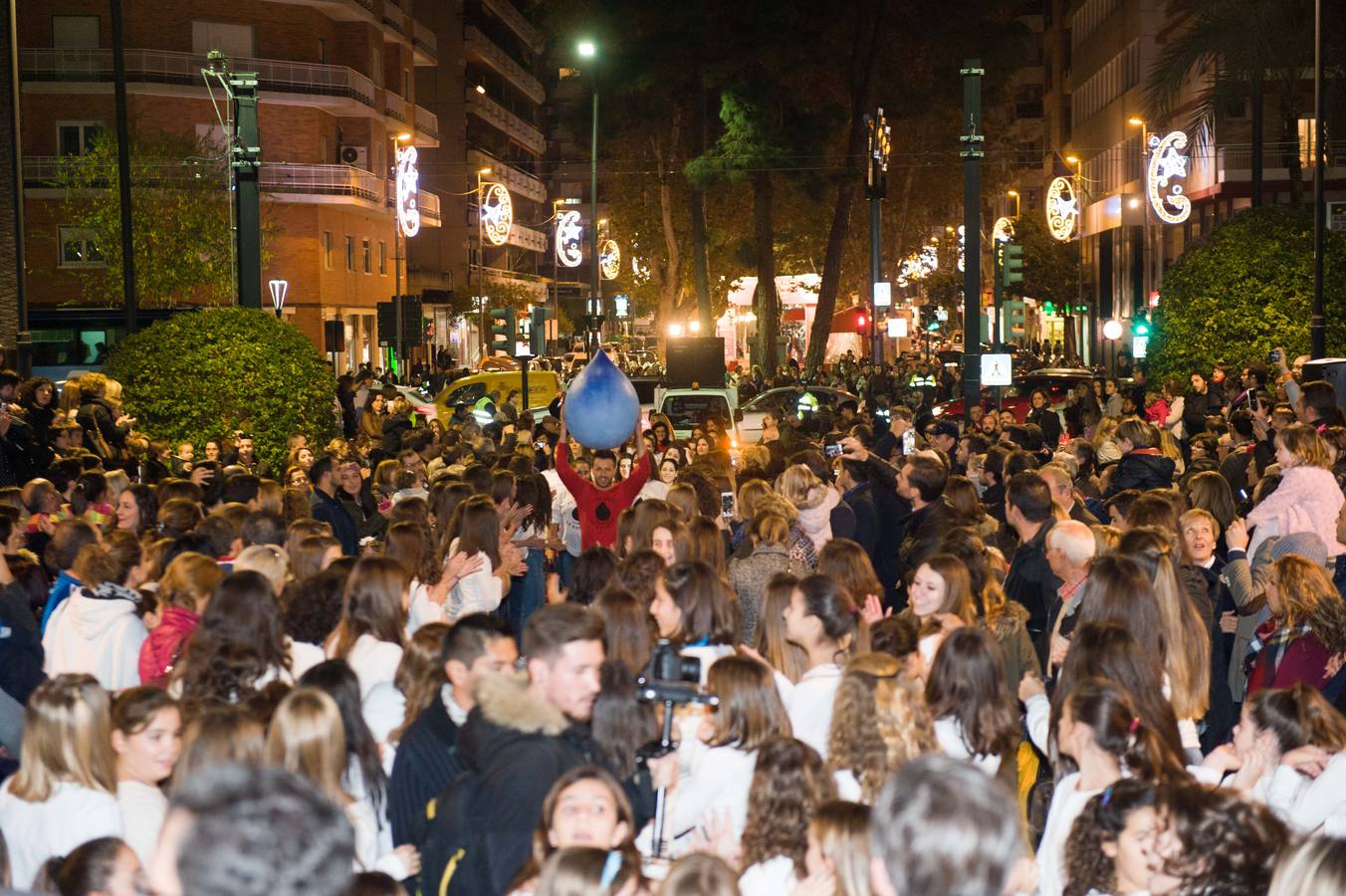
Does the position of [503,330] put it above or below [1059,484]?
above

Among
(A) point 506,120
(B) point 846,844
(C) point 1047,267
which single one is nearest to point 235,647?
(B) point 846,844

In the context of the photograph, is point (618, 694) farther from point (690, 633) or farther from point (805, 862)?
point (690, 633)

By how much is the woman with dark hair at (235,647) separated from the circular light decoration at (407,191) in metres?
49.6

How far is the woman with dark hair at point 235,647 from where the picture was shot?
22.4 ft

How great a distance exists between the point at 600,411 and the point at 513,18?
84221 millimetres

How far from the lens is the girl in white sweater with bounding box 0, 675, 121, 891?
5.63 meters

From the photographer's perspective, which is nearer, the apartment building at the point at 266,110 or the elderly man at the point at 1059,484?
the elderly man at the point at 1059,484

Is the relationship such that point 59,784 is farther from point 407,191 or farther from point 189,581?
point 407,191

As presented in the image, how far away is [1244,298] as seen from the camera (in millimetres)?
27312

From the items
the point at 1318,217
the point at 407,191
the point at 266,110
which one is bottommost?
the point at 1318,217

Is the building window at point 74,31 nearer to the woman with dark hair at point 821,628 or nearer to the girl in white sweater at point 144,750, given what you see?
the woman with dark hair at point 821,628

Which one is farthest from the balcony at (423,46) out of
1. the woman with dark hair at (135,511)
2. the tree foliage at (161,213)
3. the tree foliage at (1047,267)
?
the woman with dark hair at (135,511)

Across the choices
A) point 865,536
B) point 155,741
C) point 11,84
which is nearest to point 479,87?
point 11,84

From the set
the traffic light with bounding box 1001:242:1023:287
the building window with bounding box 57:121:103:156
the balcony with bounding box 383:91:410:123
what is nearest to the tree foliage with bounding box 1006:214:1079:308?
the balcony with bounding box 383:91:410:123
